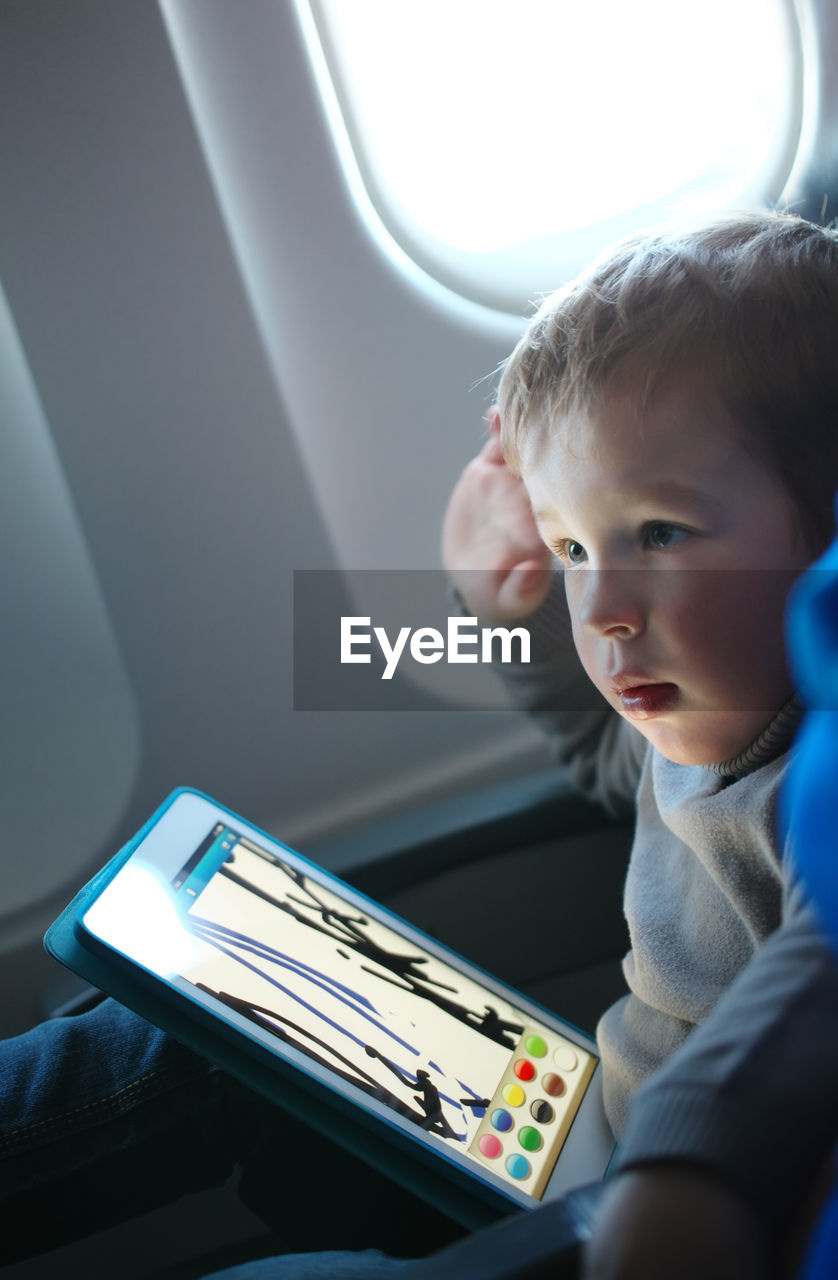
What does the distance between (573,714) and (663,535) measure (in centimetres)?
39

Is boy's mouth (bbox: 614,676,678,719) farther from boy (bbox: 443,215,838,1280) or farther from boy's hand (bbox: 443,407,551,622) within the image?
boy's hand (bbox: 443,407,551,622)

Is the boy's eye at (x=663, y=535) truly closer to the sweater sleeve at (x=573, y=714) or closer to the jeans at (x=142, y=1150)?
the sweater sleeve at (x=573, y=714)

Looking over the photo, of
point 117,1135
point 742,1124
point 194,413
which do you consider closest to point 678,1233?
point 742,1124

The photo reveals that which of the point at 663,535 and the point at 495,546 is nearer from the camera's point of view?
the point at 663,535

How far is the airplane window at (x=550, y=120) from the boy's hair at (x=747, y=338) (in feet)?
1.56

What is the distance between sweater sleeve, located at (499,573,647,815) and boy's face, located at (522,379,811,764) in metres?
0.26

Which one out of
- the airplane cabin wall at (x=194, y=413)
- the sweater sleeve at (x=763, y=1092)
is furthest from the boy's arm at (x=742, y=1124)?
the airplane cabin wall at (x=194, y=413)

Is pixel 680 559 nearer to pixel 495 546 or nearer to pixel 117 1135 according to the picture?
pixel 495 546

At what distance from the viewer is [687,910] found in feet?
1.96

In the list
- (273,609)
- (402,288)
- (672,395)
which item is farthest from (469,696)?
(672,395)

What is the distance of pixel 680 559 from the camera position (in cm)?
48

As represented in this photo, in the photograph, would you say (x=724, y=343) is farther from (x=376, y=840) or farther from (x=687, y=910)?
(x=376, y=840)

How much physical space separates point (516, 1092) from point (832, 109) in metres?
0.91

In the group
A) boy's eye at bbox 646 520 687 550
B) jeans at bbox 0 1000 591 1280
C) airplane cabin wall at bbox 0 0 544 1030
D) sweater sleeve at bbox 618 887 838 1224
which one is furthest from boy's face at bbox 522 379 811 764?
airplane cabin wall at bbox 0 0 544 1030
